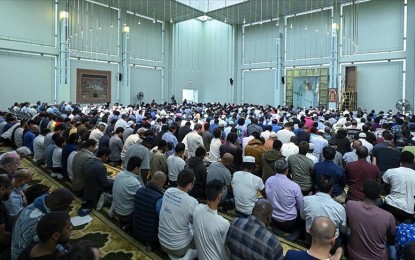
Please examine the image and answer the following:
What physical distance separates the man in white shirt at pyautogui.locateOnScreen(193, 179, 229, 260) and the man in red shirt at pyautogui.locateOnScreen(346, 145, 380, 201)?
2035 mm

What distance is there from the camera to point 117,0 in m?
16.3

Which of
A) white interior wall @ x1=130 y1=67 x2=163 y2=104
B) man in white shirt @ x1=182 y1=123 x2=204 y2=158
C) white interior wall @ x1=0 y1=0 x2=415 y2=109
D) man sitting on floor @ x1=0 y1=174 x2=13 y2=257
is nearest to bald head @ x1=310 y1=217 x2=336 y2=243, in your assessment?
man sitting on floor @ x1=0 y1=174 x2=13 y2=257

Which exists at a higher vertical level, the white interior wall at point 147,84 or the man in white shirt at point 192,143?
the white interior wall at point 147,84

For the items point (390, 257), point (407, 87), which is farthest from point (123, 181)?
point (407, 87)

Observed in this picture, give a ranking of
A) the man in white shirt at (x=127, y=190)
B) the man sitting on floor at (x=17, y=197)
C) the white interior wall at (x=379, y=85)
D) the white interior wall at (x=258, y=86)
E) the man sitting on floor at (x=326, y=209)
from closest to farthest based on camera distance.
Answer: the man sitting on floor at (x=326, y=209) → the man sitting on floor at (x=17, y=197) → the man in white shirt at (x=127, y=190) → the white interior wall at (x=379, y=85) → the white interior wall at (x=258, y=86)

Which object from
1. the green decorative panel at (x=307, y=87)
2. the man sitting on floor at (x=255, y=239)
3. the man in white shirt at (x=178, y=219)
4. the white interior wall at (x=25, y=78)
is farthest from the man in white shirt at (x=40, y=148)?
the green decorative panel at (x=307, y=87)

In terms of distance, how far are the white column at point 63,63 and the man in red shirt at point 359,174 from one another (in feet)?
47.6

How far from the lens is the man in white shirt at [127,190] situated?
10.8ft

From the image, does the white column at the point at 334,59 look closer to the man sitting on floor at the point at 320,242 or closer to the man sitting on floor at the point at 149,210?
the man sitting on floor at the point at 149,210

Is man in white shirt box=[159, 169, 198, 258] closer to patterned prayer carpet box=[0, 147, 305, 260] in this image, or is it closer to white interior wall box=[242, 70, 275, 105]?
patterned prayer carpet box=[0, 147, 305, 260]

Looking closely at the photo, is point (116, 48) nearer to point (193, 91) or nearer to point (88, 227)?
point (193, 91)

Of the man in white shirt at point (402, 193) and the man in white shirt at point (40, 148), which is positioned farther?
the man in white shirt at point (40, 148)

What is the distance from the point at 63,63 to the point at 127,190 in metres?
13.6

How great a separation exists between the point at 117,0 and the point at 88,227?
15550mm
